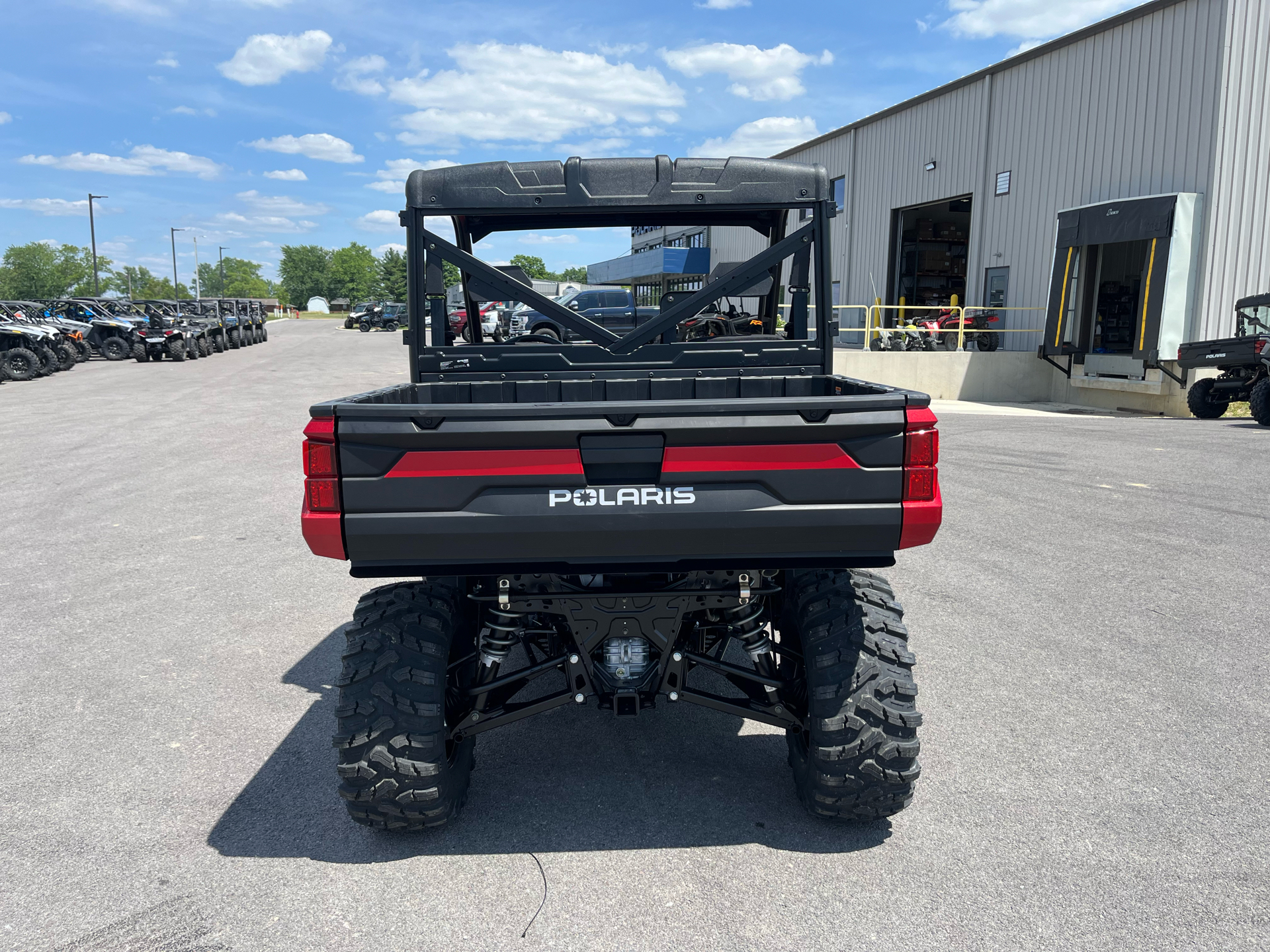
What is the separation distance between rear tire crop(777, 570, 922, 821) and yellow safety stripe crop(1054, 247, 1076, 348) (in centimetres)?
1928

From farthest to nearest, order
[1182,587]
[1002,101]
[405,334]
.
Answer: [1002,101]
[1182,587]
[405,334]

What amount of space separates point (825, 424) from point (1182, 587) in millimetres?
4713

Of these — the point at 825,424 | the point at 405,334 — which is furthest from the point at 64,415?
the point at 825,424

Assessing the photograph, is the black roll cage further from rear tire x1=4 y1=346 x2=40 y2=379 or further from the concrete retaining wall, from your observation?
rear tire x1=4 y1=346 x2=40 y2=379

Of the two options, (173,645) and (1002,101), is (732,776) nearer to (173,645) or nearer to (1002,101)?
(173,645)

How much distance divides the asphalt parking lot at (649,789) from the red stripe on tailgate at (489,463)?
4.40 ft

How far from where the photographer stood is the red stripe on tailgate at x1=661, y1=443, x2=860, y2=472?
280 centimetres

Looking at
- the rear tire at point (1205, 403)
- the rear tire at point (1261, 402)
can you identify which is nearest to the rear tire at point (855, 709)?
the rear tire at point (1261, 402)

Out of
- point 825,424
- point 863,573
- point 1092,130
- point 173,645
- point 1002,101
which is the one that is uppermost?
point 1002,101

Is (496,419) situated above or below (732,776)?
above

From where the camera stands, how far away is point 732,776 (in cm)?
363

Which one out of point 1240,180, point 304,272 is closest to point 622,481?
point 1240,180

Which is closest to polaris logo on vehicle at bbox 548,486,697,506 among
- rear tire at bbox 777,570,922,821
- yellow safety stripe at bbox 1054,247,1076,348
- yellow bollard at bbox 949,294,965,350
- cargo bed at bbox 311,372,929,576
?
cargo bed at bbox 311,372,929,576

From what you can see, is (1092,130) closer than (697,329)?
No
